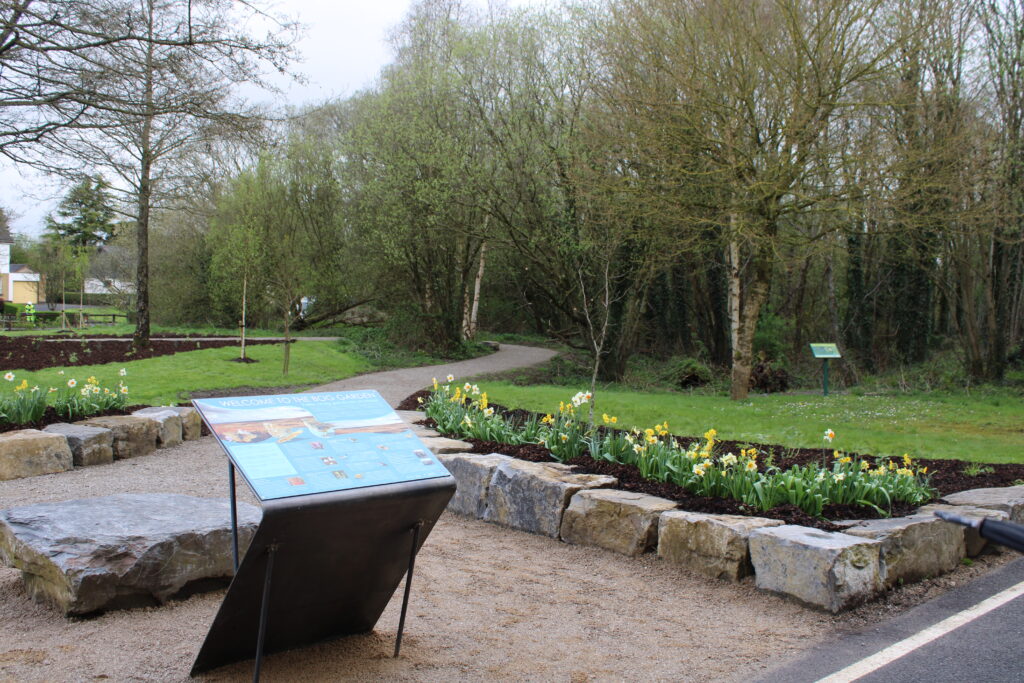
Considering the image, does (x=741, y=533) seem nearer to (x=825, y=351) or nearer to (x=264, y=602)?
(x=264, y=602)

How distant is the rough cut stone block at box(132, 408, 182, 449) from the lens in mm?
8820

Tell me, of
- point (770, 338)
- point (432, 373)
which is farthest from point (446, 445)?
point (770, 338)

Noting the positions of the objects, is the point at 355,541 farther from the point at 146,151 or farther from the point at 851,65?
the point at 146,151

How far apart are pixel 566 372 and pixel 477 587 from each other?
1568 cm

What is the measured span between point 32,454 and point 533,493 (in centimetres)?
502

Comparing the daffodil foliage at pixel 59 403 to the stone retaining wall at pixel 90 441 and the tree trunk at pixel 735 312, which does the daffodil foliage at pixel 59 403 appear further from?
the tree trunk at pixel 735 312

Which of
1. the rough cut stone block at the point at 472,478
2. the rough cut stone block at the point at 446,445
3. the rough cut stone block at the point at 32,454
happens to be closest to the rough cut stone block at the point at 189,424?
the rough cut stone block at the point at 32,454

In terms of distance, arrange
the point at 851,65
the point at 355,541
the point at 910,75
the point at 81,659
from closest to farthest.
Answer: the point at 355,541
the point at 81,659
the point at 851,65
the point at 910,75

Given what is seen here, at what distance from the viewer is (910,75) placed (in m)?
15.6

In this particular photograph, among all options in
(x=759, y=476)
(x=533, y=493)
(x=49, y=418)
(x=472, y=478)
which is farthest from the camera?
(x=49, y=418)

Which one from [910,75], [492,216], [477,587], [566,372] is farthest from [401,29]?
[477,587]

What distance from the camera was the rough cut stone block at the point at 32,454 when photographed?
7.12m

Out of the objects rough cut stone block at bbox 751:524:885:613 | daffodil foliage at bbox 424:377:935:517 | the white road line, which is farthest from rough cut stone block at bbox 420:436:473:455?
the white road line

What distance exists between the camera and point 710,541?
15.9 feet
